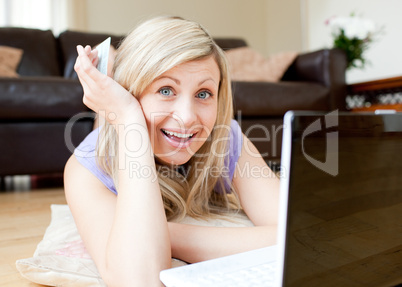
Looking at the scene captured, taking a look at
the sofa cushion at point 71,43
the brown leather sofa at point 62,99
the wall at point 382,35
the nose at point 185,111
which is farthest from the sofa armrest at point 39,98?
the wall at point 382,35

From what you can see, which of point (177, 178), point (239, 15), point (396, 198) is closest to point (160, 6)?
point (239, 15)

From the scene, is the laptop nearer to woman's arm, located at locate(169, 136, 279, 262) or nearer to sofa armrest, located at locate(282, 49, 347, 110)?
woman's arm, located at locate(169, 136, 279, 262)

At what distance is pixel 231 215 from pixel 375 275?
57 centimetres

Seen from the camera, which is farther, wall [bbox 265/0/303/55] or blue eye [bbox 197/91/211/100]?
wall [bbox 265/0/303/55]

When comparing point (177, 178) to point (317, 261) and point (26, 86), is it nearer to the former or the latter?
point (317, 261)

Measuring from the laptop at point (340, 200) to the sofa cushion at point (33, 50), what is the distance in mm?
2333

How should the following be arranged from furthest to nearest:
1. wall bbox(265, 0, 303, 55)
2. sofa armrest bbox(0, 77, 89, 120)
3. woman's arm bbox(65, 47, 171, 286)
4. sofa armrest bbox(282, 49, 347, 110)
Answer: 1. wall bbox(265, 0, 303, 55)
2. sofa armrest bbox(282, 49, 347, 110)
3. sofa armrest bbox(0, 77, 89, 120)
4. woman's arm bbox(65, 47, 171, 286)

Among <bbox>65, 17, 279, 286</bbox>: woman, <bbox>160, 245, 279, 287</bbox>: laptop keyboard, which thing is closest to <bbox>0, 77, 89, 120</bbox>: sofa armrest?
<bbox>65, 17, 279, 286</bbox>: woman

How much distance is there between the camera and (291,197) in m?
0.36

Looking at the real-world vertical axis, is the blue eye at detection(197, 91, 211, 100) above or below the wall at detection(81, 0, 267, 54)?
below

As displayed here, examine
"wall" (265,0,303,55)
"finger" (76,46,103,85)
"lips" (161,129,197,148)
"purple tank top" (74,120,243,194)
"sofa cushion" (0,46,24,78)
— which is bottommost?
"purple tank top" (74,120,243,194)

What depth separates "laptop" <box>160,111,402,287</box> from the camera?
358 mm

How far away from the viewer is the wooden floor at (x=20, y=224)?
817 mm

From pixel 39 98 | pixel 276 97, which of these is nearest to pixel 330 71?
pixel 276 97
